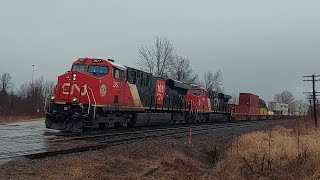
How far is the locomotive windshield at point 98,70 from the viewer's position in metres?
19.0

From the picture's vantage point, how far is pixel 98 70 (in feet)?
62.5

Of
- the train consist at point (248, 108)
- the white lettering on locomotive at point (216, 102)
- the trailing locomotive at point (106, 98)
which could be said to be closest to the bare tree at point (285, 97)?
the train consist at point (248, 108)

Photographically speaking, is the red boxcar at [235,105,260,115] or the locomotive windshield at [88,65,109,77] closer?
the locomotive windshield at [88,65,109,77]

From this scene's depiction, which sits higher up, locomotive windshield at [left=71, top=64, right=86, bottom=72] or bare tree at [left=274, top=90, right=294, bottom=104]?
bare tree at [left=274, top=90, right=294, bottom=104]

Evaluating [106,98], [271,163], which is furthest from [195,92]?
[271,163]

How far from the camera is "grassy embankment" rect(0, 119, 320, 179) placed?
809cm

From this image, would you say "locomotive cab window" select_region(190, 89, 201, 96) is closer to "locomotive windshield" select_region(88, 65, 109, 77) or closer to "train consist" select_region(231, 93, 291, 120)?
"train consist" select_region(231, 93, 291, 120)

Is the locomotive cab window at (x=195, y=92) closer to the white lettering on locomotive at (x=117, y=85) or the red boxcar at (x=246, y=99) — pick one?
the white lettering on locomotive at (x=117, y=85)

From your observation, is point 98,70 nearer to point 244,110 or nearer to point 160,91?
point 160,91

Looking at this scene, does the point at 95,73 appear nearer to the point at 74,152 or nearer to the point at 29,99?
the point at 74,152

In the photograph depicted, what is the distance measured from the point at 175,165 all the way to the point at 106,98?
9.26 metres

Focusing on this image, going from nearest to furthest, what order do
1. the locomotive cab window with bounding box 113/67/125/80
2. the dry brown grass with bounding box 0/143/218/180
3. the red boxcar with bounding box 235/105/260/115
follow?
the dry brown grass with bounding box 0/143/218/180 → the locomotive cab window with bounding box 113/67/125/80 → the red boxcar with bounding box 235/105/260/115

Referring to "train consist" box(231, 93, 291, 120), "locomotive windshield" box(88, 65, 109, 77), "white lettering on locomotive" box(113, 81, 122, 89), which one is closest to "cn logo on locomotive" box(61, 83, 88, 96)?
"locomotive windshield" box(88, 65, 109, 77)

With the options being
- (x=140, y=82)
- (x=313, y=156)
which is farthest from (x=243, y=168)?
(x=140, y=82)
